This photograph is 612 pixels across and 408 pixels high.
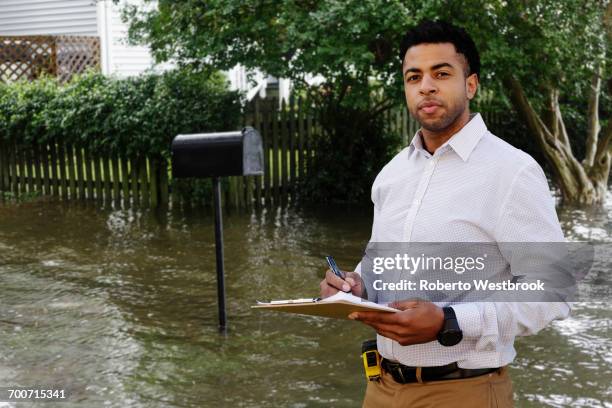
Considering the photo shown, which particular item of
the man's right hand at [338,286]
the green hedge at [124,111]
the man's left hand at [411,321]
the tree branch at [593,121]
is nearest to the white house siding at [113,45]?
the green hedge at [124,111]

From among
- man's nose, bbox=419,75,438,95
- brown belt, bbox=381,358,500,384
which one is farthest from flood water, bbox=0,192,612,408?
man's nose, bbox=419,75,438,95

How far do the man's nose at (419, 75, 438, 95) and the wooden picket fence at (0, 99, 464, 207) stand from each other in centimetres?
1022

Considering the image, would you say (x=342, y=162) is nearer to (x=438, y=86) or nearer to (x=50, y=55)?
(x=50, y=55)

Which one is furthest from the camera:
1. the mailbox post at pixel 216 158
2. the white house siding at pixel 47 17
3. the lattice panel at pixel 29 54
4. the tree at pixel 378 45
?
the white house siding at pixel 47 17

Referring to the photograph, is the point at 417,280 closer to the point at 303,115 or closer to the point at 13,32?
the point at 303,115

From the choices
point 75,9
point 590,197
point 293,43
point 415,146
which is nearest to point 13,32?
point 75,9

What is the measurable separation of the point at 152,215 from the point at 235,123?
1846 millimetres

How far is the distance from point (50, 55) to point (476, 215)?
62.3 feet

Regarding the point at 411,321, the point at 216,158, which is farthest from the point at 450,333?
the point at 216,158

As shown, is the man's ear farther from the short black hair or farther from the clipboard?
the clipboard

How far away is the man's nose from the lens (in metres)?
2.60

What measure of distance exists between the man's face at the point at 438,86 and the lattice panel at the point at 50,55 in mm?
17933

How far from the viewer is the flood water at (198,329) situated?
18.1ft

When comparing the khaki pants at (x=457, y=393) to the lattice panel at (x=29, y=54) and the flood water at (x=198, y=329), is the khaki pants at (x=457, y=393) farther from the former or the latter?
the lattice panel at (x=29, y=54)
